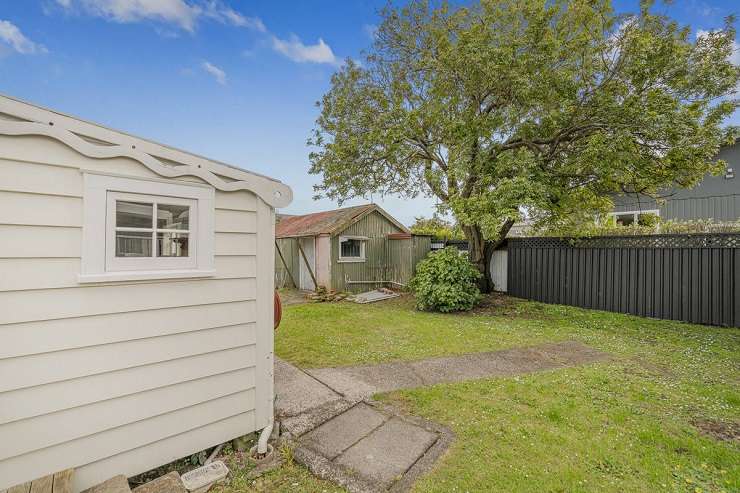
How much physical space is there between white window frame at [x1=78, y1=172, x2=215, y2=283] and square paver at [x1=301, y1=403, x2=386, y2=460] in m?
1.73

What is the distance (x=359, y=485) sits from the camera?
242 centimetres

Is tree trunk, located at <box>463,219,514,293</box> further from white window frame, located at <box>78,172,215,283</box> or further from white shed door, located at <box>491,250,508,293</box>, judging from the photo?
white window frame, located at <box>78,172,215,283</box>

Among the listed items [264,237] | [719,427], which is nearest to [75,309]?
[264,237]

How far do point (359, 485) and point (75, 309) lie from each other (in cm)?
226

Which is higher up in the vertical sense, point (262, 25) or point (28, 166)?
point (262, 25)

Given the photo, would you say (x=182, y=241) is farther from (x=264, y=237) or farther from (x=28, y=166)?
(x=28, y=166)

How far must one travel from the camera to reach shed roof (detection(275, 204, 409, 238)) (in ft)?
38.5

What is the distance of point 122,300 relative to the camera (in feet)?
7.61

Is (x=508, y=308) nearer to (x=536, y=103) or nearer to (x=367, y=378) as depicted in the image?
(x=536, y=103)

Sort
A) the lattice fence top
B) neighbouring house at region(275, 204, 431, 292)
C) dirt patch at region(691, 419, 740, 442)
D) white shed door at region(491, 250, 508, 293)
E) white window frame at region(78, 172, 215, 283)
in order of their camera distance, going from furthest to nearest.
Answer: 1. neighbouring house at region(275, 204, 431, 292)
2. white shed door at region(491, 250, 508, 293)
3. the lattice fence top
4. dirt patch at region(691, 419, 740, 442)
5. white window frame at region(78, 172, 215, 283)

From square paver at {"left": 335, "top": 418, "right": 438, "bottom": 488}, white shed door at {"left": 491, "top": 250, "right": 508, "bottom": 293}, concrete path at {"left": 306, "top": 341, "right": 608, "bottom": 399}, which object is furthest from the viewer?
white shed door at {"left": 491, "top": 250, "right": 508, "bottom": 293}

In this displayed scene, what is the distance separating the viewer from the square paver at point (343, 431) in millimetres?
2857

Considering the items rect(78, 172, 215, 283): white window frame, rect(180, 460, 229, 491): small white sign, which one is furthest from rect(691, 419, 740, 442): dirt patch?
rect(78, 172, 215, 283): white window frame

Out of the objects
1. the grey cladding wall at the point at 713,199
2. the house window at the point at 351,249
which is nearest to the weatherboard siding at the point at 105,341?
the house window at the point at 351,249
